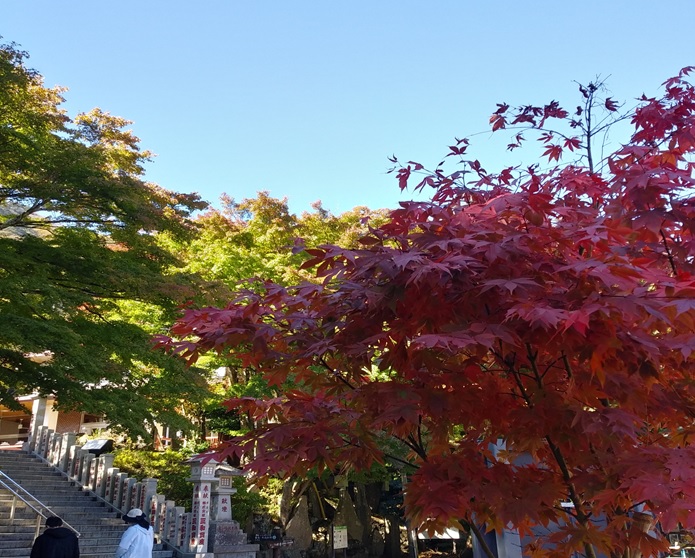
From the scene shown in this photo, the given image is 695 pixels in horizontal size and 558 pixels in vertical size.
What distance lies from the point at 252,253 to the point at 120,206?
8.03 metres

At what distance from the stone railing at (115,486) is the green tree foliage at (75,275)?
130 inches

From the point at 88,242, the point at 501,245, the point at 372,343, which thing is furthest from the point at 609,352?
the point at 88,242

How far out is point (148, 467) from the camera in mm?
18797

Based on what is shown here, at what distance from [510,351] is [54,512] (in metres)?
13.9

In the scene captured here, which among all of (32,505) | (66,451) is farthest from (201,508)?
(66,451)

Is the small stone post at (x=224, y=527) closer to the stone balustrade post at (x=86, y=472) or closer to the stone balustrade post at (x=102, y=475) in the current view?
the stone balustrade post at (x=102, y=475)

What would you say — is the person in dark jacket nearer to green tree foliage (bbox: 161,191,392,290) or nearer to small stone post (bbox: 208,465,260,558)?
small stone post (bbox: 208,465,260,558)

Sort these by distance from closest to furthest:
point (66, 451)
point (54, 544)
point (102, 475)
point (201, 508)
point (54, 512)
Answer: point (54, 544)
point (201, 508)
point (54, 512)
point (102, 475)
point (66, 451)

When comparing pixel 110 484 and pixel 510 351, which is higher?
pixel 510 351

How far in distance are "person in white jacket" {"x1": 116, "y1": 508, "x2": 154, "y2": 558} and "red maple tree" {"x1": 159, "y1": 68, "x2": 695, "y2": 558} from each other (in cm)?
631

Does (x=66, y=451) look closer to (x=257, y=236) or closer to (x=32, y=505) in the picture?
(x=32, y=505)

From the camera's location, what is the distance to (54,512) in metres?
13.1

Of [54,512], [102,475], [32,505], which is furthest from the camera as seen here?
[102,475]

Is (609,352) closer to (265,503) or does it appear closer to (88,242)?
(88,242)
